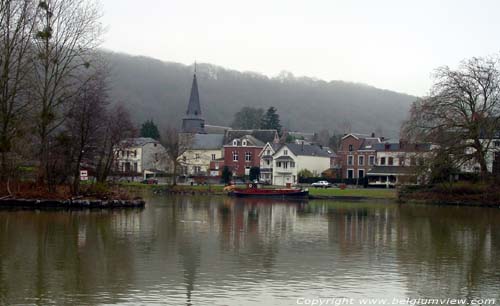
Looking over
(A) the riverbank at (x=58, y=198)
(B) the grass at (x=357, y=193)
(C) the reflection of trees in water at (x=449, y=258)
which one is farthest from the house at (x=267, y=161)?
(C) the reflection of trees in water at (x=449, y=258)

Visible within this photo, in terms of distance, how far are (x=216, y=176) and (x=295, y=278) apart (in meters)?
77.0

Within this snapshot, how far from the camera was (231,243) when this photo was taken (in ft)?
71.5

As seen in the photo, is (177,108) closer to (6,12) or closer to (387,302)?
(6,12)

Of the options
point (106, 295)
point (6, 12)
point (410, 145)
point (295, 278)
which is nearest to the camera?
point (106, 295)

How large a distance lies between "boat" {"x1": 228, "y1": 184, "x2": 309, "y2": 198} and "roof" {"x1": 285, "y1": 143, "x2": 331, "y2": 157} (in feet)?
66.7

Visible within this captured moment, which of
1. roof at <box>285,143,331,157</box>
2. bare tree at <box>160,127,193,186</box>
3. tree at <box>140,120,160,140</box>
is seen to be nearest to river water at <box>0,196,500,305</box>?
bare tree at <box>160,127,193,186</box>

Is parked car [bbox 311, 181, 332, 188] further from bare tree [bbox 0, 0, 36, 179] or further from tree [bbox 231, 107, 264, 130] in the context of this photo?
tree [bbox 231, 107, 264, 130]

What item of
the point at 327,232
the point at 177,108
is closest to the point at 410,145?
the point at 327,232

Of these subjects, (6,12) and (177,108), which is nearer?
(6,12)

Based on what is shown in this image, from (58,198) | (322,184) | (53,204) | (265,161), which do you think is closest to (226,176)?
(265,161)

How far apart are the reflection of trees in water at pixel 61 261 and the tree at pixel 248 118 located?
11582cm

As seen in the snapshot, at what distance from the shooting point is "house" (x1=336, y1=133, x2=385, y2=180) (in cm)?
8638

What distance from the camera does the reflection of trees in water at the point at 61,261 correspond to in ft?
43.0

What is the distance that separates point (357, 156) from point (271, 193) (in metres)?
24.5
